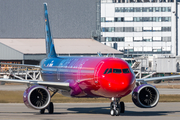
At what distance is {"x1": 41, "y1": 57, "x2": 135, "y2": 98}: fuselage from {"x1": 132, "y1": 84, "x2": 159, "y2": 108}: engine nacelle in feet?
7.91

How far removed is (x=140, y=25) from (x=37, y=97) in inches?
4016

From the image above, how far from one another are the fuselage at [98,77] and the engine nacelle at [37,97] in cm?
210

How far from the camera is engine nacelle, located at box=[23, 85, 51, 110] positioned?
81.6ft

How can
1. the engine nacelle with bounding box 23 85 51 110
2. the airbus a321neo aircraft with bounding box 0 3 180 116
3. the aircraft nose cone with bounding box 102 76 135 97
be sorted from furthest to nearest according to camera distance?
the engine nacelle with bounding box 23 85 51 110, the airbus a321neo aircraft with bounding box 0 3 180 116, the aircraft nose cone with bounding box 102 76 135 97

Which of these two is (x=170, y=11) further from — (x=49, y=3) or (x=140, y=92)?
(x=140, y=92)

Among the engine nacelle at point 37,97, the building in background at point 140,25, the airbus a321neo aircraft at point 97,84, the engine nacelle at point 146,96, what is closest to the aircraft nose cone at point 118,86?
the airbus a321neo aircraft at point 97,84

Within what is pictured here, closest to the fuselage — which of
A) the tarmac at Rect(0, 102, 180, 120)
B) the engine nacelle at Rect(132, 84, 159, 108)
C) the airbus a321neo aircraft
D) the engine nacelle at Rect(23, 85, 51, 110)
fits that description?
the airbus a321neo aircraft

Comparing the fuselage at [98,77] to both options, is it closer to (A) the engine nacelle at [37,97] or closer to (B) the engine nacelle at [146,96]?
(A) the engine nacelle at [37,97]

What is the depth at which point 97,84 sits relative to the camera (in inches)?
934

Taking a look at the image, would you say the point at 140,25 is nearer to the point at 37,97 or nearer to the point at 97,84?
the point at 37,97

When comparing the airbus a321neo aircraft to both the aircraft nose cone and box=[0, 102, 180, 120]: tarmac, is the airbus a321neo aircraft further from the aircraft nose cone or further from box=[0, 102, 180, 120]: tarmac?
box=[0, 102, 180, 120]: tarmac

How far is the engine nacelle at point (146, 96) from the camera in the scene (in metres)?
25.7

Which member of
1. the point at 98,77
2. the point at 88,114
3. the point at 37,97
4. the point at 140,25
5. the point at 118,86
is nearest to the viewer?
the point at 118,86

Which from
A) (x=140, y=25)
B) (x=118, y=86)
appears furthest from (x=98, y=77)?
(x=140, y=25)
